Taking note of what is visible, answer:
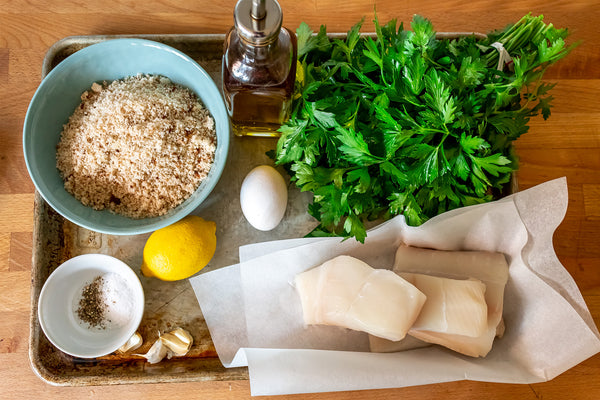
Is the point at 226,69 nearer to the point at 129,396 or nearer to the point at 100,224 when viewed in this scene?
the point at 100,224

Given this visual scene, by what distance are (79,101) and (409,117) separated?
767 mm

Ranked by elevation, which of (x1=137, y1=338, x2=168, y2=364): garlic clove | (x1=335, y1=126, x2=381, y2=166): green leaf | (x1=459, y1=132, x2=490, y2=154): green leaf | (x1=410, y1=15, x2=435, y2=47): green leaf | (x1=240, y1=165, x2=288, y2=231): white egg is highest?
(x1=410, y1=15, x2=435, y2=47): green leaf

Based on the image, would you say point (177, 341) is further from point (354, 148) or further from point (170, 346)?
point (354, 148)

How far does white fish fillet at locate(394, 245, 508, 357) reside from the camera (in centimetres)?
106

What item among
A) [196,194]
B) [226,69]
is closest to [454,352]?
[196,194]

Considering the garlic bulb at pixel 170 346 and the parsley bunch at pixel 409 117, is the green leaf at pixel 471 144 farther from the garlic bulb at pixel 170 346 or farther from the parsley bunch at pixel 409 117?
the garlic bulb at pixel 170 346

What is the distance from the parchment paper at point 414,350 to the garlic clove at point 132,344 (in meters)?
0.17

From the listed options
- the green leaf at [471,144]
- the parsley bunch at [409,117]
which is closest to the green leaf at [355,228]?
the parsley bunch at [409,117]

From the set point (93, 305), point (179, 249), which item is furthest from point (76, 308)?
point (179, 249)

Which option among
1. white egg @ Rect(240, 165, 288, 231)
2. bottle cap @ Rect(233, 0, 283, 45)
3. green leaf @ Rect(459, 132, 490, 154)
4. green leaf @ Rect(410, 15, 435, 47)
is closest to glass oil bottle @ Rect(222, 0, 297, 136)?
bottle cap @ Rect(233, 0, 283, 45)

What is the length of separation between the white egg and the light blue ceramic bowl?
88 millimetres

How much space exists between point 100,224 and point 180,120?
0.96 ft

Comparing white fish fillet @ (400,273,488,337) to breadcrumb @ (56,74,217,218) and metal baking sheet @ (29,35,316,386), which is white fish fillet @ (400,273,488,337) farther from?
breadcrumb @ (56,74,217,218)

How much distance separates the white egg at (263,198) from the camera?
109 cm
